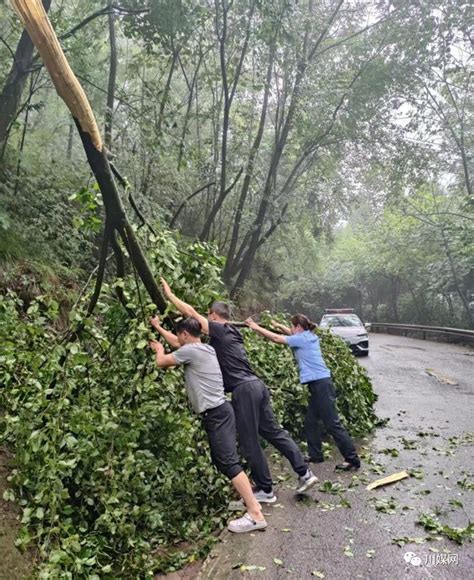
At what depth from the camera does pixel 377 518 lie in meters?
4.46

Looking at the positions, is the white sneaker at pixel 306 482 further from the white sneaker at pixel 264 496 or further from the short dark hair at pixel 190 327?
the short dark hair at pixel 190 327

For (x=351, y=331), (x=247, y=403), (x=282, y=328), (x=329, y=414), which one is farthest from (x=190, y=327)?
(x=351, y=331)

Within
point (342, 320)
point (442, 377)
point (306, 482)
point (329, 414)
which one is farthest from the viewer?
point (342, 320)

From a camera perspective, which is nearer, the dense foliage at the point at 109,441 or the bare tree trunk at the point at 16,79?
the dense foliage at the point at 109,441

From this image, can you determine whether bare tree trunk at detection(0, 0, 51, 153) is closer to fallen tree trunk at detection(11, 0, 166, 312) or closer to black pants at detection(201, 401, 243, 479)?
fallen tree trunk at detection(11, 0, 166, 312)

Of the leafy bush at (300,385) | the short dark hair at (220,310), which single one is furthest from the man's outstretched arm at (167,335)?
the leafy bush at (300,385)

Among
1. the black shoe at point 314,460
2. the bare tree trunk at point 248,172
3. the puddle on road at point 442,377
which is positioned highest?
the bare tree trunk at point 248,172

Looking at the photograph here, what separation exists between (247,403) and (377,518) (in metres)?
1.60

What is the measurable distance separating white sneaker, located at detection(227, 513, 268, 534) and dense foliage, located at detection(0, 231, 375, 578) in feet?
0.83

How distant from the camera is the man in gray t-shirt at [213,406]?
4141mm

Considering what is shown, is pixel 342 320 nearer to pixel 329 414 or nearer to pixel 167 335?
pixel 329 414

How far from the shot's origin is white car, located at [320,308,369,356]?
1617 centimetres

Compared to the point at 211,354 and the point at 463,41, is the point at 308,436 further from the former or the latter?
the point at 463,41

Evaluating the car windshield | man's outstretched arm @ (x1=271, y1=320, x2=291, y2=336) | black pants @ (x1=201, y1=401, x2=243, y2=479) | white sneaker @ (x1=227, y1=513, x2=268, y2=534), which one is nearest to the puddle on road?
the car windshield
